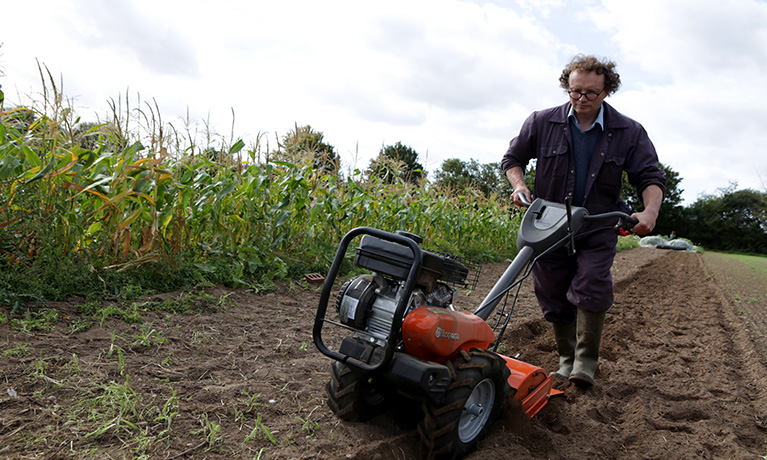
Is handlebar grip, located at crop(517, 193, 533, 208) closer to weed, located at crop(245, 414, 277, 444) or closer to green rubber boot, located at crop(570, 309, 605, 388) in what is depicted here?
green rubber boot, located at crop(570, 309, 605, 388)

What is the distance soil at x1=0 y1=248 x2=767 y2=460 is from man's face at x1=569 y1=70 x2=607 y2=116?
1.72 m

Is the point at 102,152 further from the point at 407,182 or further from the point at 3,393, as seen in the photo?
the point at 407,182

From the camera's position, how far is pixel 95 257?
3766mm

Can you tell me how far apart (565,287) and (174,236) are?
10.5 feet

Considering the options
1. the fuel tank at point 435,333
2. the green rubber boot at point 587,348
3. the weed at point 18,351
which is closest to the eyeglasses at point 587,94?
the green rubber boot at point 587,348

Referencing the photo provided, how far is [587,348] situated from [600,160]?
117 centimetres

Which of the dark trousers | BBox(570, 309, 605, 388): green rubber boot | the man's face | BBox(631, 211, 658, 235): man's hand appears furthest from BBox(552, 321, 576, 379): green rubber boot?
the man's face

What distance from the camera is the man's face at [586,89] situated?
295 centimetres

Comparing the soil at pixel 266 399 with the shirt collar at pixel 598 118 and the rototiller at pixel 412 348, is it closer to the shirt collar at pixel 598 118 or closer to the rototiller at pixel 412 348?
the rototiller at pixel 412 348

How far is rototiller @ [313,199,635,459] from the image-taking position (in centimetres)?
193

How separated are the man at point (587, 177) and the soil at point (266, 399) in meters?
0.54

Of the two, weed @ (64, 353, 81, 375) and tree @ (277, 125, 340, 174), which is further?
tree @ (277, 125, 340, 174)

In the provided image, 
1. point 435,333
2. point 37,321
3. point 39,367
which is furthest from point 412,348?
point 37,321

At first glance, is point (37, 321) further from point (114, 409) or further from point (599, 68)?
point (599, 68)
